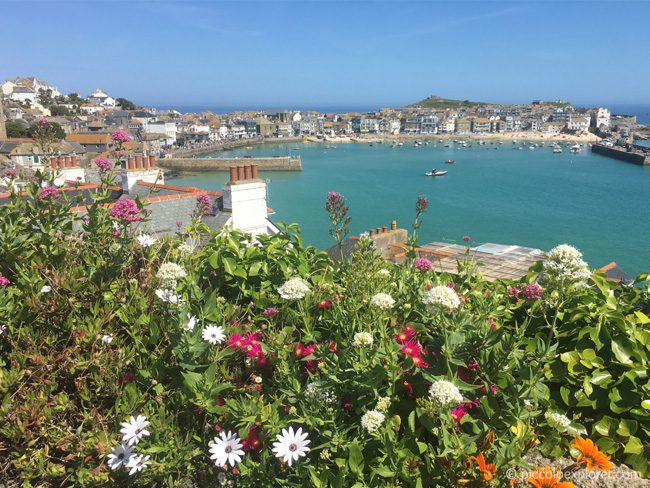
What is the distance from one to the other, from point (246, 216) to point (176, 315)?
899 cm

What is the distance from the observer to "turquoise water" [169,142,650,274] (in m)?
40.8

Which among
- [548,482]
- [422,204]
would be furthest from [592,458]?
[422,204]

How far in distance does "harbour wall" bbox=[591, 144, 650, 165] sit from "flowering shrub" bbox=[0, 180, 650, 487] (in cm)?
10044

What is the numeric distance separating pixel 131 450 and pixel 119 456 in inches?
1.8

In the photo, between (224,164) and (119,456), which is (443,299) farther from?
(224,164)

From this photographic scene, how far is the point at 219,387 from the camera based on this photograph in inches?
79.4

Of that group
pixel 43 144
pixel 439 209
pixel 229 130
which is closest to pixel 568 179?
pixel 439 209

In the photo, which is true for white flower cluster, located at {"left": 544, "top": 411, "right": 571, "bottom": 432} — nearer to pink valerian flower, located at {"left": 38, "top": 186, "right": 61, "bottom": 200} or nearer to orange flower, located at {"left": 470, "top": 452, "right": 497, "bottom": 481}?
orange flower, located at {"left": 470, "top": 452, "right": 497, "bottom": 481}

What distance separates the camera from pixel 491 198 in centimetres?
5766

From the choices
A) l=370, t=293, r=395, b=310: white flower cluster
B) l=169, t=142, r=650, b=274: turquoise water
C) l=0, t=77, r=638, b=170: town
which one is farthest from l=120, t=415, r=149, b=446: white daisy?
l=0, t=77, r=638, b=170: town

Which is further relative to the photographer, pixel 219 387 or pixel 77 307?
pixel 77 307

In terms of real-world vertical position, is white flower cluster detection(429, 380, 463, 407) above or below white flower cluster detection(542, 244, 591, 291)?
below

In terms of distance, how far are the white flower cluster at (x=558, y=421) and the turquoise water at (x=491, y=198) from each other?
29.1 meters

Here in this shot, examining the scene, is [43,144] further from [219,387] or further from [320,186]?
[320,186]
